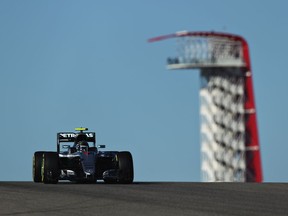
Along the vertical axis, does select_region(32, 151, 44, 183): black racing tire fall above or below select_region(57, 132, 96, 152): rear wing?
below

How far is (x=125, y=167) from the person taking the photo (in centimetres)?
3081

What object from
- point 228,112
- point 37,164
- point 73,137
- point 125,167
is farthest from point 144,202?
point 228,112

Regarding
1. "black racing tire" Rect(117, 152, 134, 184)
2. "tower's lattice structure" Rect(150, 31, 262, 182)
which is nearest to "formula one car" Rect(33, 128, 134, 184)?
"black racing tire" Rect(117, 152, 134, 184)

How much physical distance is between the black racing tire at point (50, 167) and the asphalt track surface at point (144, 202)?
386 cm

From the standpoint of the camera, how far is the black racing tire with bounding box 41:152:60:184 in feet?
99.8

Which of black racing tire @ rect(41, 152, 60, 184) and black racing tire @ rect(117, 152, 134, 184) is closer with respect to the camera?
black racing tire @ rect(41, 152, 60, 184)

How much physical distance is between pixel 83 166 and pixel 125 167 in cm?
128

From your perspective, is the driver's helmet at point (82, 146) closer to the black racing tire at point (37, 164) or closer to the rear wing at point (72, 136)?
the rear wing at point (72, 136)

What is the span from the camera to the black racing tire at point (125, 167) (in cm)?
Answer: 3083

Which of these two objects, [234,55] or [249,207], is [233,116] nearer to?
[234,55]

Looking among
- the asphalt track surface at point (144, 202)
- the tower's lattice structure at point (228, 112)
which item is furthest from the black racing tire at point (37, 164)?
the tower's lattice structure at point (228, 112)

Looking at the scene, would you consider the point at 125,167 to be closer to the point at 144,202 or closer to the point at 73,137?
the point at 73,137

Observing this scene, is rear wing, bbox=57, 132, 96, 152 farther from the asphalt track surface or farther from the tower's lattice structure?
the tower's lattice structure

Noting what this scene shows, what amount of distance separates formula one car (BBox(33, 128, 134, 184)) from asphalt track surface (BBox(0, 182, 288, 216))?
397cm
